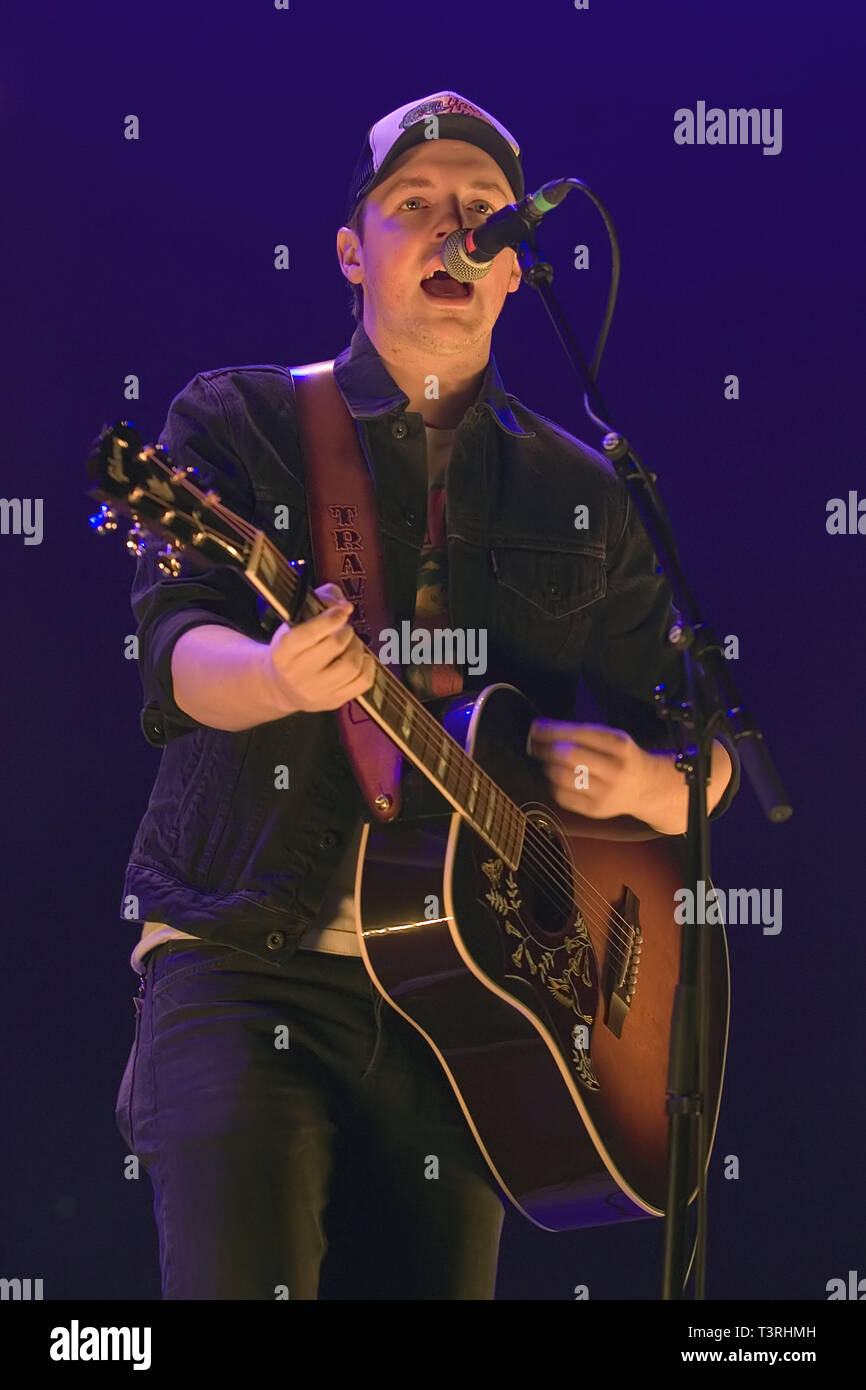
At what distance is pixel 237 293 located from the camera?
3168mm

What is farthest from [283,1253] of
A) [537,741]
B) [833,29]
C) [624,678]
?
[833,29]

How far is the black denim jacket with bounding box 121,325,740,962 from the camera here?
7.18ft

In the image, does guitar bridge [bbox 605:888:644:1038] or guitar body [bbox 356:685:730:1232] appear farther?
guitar bridge [bbox 605:888:644:1038]

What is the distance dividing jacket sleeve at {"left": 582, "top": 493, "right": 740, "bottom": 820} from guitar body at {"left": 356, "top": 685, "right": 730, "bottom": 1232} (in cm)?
35

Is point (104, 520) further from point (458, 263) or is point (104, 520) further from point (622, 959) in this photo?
point (622, 959)

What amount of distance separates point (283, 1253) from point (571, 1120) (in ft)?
1.66

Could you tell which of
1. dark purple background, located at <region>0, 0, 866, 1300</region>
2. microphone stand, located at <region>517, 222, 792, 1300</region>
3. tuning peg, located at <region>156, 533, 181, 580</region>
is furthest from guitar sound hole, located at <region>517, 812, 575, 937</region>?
dark purple background, located at <region>0, 0, 866, 1300</region>

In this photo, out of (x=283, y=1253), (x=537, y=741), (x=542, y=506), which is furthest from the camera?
(x=542, y=506)

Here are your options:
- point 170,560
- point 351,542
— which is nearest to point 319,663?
point 170,560

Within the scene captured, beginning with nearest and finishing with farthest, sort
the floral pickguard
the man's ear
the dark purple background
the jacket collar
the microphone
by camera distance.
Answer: the microphone
the floral pickguard
the jacket collar
the man's ear
the dark purple background

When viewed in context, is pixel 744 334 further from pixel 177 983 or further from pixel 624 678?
pixel 177 983

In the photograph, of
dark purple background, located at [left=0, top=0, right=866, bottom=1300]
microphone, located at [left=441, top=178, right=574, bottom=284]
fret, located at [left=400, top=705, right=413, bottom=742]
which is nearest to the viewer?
microphone, located at [left=441, top=178, right=574, bottom=284]

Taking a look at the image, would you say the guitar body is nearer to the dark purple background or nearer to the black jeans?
the black jeans

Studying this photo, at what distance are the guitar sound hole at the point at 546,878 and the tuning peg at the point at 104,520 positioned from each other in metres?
0.86
